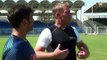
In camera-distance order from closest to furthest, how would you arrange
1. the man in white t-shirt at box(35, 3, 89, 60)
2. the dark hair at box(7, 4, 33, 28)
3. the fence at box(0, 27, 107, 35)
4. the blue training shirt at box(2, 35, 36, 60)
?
the blue training shirt at box(2, 35, 36, 60), the dark hair at box(7, 4, 33, 28), the man in white t-shirt at box(35, 3, 89, 60), the fence at box(0, 27, 107, 35)

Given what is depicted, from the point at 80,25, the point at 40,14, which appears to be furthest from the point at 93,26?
the point at 40,14

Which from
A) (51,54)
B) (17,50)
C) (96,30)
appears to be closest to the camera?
(17,50)

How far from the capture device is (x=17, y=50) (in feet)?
13.8

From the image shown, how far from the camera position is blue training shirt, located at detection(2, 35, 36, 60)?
13.8ft

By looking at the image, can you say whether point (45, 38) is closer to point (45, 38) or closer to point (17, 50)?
point (45, 38)

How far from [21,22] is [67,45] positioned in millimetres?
1586

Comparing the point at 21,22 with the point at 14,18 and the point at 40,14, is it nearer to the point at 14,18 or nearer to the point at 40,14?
the point at 14,18

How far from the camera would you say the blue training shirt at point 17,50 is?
4191 millimetres

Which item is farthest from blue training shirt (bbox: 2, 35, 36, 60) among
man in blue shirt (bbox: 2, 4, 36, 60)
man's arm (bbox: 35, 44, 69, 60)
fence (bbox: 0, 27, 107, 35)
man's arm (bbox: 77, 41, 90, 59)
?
fence (bbox: 0, 27, 107, 35)

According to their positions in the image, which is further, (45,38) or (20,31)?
(45,38)

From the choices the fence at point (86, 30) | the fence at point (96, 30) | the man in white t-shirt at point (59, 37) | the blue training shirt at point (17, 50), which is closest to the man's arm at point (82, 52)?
the man in white t-shirt at point (59, 37)

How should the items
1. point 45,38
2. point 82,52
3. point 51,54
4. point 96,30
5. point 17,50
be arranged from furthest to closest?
point 96,30
point 82,52
point 45,38
point 51,54
point 17,50

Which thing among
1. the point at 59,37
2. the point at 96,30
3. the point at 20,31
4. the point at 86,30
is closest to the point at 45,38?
the point at 59,37

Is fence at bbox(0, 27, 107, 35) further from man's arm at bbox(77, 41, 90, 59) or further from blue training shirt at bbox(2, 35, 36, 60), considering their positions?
blue training shirt at bbox(2, 35, 36, 60)
